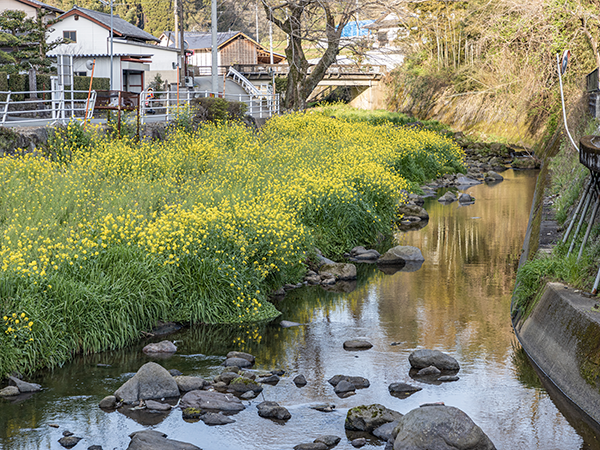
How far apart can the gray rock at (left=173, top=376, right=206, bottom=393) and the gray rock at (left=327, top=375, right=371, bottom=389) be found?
1.44 m

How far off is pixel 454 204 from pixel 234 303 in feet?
41.4

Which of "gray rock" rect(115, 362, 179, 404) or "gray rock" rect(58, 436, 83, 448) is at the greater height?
"gray rock" rect(115, 362, 179, 404)

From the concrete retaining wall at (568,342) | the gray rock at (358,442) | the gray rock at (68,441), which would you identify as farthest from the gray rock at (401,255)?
the gray rock at (68,441)

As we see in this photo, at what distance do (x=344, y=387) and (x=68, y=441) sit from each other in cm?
288

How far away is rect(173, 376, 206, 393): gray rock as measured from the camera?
7.59m

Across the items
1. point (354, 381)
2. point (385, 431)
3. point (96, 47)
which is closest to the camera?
point (385, 431)

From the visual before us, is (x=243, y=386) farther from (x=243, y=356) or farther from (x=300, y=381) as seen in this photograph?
(x=243, y=356)

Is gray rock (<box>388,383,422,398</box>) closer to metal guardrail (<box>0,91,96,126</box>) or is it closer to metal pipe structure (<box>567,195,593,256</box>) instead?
metal pipe structure (<box>567,195,593,256</box>)

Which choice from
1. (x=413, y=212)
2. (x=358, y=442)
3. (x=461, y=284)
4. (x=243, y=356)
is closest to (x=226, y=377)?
(x=243, y=356)

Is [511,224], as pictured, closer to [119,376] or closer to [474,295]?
[474,295]

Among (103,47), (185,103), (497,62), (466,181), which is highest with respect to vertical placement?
(103,47)

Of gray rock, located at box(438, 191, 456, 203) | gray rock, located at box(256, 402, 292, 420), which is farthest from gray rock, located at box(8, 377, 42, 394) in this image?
gray rock, located at box(438, 191, 456, 203)

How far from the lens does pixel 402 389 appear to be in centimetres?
753

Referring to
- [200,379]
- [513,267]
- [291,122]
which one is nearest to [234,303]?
[200,379]
